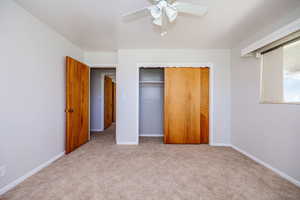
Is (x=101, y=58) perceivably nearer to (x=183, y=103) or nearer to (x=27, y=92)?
(x=27, y=92)

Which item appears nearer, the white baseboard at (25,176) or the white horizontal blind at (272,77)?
the white baseboard at (25,176)

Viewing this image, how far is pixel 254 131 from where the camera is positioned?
8.52 ft

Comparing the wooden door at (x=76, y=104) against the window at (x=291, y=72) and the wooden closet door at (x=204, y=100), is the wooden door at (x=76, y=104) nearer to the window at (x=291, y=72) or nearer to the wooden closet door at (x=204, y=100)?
the wooden closet door at (x=204, y=100)

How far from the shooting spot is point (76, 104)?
3041mm

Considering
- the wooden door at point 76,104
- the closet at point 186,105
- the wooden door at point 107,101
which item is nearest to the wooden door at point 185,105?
the closet at point 186,105

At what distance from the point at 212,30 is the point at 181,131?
227 centimetres

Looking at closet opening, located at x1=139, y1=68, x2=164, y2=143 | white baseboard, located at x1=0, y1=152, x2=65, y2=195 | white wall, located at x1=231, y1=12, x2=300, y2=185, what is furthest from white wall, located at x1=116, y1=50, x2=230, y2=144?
white baseboard, located at x1=0, y1=152, x2=65, y2=195

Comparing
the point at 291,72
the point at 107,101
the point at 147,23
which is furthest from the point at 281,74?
the point at 107,101

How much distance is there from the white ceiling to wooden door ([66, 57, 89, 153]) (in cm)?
64

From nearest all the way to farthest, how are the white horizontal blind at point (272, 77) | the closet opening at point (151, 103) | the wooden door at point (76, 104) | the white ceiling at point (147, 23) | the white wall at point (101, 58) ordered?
the white ceiling at point (147, 23) → the white horizontal blind at point (272, 77) → the wooden door at point (76, 104) → the white wall at point (101, 58) → the closet opening at point (151, 103)

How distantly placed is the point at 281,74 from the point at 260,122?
859 mm

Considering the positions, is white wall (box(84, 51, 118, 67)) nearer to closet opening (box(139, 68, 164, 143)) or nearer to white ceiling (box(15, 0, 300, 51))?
→ white ceiling (box(15, 0, 300, 51))

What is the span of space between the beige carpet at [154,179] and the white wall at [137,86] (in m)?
0.66

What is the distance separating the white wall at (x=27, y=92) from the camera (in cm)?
166
